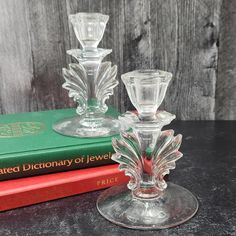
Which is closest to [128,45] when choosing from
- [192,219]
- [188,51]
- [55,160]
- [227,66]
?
[188,51]

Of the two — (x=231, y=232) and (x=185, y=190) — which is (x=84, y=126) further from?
(x=231, y=232)

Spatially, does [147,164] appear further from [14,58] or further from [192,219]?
[14,58]

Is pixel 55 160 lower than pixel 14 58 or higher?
lower

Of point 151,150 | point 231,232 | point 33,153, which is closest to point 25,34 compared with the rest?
point 33,153

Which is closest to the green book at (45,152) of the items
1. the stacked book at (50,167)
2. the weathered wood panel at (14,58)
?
the stacked book at (50,167)

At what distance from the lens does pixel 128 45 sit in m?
1.06

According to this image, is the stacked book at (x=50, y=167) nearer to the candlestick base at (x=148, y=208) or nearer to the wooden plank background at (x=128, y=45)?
the candlestick base at (x=148, y=208)

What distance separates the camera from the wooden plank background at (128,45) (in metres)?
1.02

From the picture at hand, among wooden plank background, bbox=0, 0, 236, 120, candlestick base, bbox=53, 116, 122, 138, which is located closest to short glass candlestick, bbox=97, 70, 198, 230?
candlestick base, bbox=53, 116, 122, 138

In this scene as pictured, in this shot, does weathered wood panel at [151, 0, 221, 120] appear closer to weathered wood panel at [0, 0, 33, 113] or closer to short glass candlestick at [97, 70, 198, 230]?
weathered wood panel at [0, 0, 33, 113]

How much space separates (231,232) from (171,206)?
95mm

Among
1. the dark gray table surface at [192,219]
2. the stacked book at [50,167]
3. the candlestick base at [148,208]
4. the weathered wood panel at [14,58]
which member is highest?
the weathered wood panel at [14,58]

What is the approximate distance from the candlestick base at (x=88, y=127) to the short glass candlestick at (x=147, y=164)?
0.54ft

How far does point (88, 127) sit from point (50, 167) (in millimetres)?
159
